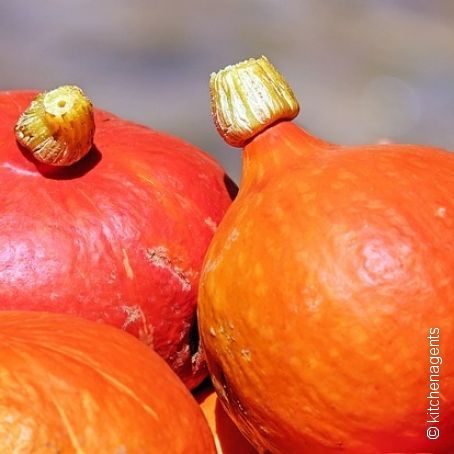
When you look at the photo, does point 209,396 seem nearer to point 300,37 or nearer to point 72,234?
point 72,234

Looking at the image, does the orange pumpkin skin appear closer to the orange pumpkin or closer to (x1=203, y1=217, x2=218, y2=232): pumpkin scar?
the orange pumpkin

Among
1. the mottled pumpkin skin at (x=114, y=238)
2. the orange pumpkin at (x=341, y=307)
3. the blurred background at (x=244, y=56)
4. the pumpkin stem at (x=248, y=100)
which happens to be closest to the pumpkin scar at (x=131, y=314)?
the mottled pumpkin skin at (x=114, y=238)

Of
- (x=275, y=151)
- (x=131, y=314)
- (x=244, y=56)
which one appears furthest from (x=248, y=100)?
(x=244, y=56)

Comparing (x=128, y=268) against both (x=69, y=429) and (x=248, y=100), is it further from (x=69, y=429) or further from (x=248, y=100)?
(x=69, y=429)

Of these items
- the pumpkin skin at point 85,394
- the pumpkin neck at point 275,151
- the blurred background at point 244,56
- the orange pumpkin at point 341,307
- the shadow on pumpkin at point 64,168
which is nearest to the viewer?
the pumpkin skin at point 85,394

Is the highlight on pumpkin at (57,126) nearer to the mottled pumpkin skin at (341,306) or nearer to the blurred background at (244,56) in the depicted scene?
the mottled pumpkin skin at (341,306)

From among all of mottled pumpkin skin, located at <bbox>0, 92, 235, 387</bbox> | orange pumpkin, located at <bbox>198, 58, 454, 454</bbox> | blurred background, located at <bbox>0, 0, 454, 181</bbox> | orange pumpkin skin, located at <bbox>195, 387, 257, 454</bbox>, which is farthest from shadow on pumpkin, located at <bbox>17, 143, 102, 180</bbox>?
blurred background, located at <bbox>0, 0, 454, 181</bbox>
